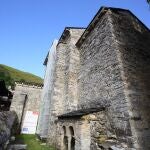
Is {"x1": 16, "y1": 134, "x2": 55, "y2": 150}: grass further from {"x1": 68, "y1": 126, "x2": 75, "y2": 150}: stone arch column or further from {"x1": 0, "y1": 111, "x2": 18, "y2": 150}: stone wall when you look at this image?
{"x1": 0, "y1": 111, "x2": 18, "y2": 150}: stone wall

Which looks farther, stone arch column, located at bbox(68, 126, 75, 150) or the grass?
the grass

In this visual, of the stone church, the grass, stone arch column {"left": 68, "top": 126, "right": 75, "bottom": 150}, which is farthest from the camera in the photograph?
the grass

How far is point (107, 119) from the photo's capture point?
271 inches

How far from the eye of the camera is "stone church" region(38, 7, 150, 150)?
5.93 metres

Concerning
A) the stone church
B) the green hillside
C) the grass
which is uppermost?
the green hillside

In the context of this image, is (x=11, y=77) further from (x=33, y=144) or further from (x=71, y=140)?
(x=71, y=140)

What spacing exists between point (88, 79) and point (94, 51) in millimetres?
1705

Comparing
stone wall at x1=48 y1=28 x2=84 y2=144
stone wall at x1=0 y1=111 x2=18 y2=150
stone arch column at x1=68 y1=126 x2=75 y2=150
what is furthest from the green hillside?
stone wall at x1=0 y1=111 x2=18 y2=150

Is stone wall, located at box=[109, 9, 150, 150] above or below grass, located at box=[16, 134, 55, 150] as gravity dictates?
above

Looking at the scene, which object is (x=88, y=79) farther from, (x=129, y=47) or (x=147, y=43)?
(x=147, y=43)

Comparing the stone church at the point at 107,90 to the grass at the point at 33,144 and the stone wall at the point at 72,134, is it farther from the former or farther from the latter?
the grass at the point at 33,144

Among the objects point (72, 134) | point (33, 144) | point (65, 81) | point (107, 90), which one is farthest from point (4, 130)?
point (65, 81)

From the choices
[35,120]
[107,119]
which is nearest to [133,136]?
[107,119]

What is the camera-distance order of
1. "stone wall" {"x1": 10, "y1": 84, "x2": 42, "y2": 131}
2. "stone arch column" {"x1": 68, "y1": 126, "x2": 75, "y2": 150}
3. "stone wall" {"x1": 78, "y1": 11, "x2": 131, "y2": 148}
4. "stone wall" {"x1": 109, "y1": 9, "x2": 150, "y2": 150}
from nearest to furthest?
1. "stone wall" {"x1": 109, "y1": 9, "x2": 150, "y2": 150}
2. "stone wall" {"x1": 78, "y1": 11, "x2": 131, "y2": 148}
3. "stone arch column" {"x1": 68, "y1": 126, "x2": 75, "y2": 150}
4. "stone wall" {"x1": 10, "y1": 84, "x2": 42, "y2": 131}
